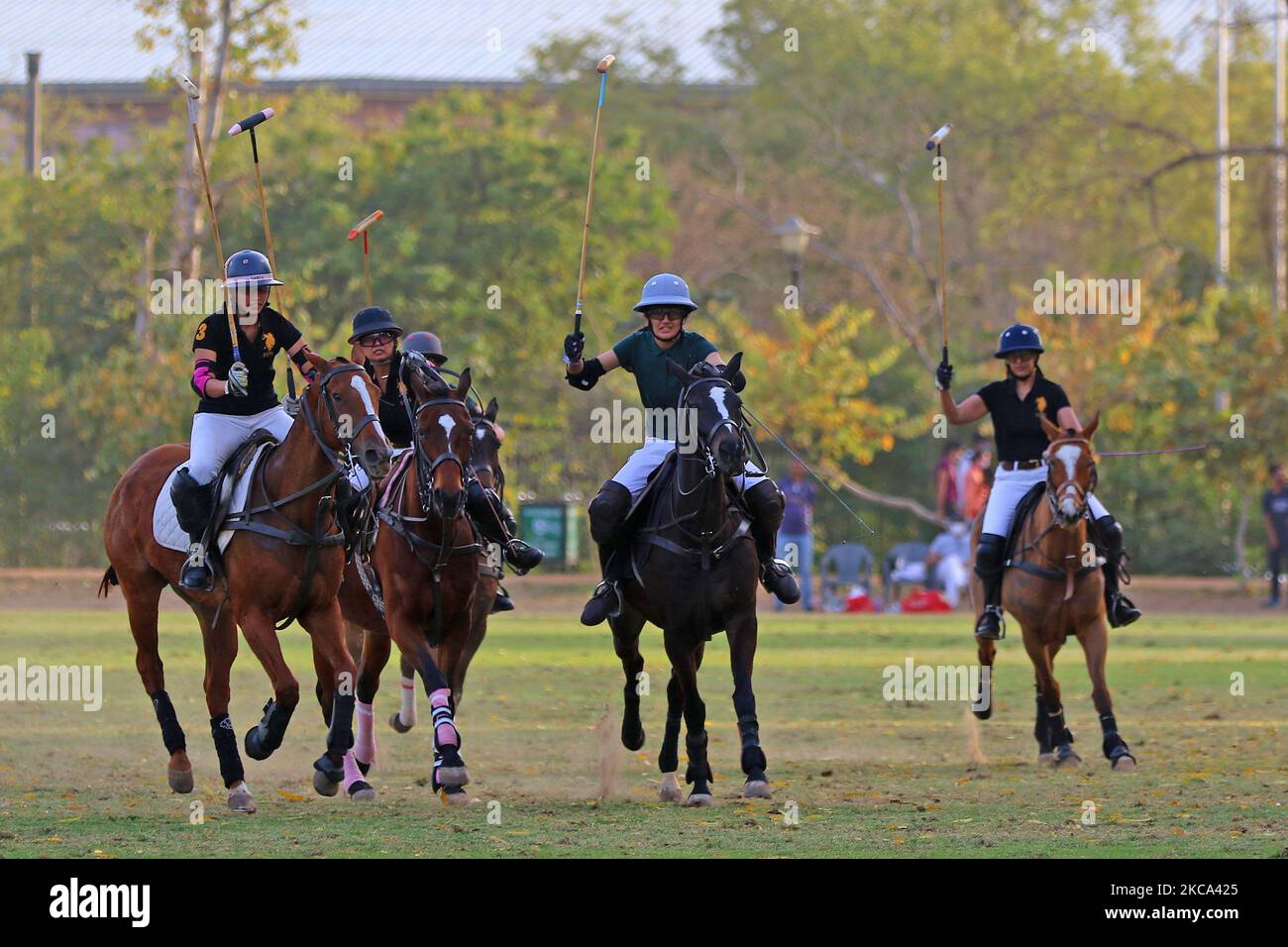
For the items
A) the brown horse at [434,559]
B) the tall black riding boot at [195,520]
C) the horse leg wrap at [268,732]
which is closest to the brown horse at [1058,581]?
the brown horse at [434,559]

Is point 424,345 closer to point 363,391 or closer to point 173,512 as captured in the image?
point 173,512

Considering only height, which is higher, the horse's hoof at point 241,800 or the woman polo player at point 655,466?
the woman polo player at point 655,466

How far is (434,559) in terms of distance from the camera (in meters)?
12.8

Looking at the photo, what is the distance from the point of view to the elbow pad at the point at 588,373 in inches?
530

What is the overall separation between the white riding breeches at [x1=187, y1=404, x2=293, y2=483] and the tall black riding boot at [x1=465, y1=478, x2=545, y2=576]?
1.21 m

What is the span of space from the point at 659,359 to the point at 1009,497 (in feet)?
12.2

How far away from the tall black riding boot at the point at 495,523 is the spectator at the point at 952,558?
18.4 m

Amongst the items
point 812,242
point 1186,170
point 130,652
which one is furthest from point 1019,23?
point 130,652

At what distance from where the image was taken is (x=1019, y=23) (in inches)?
2334

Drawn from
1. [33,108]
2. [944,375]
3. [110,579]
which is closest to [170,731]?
[110,579]

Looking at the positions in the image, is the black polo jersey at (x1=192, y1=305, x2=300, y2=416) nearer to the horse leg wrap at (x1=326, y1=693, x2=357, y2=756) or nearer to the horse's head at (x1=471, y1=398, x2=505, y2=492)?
the horse's head at (x1=471, y1=398, x2=505, y2=492)

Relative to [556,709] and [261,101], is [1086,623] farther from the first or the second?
[261,101]

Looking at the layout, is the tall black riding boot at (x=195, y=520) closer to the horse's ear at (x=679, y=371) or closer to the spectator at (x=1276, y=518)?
the horse's ear at (x=679, y=371)

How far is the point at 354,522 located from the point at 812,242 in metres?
33.1
